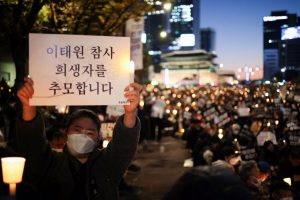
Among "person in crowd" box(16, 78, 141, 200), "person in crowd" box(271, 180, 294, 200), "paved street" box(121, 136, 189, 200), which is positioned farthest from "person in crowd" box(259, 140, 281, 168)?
"person in crowd" box(16, 78, 141, 200)

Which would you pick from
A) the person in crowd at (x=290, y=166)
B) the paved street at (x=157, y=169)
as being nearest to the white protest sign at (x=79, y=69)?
the person in crowd at (x=290, y=166)

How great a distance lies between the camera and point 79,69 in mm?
4152

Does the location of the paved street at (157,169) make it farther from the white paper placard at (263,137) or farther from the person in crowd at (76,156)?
the person in crowd at (76,156)

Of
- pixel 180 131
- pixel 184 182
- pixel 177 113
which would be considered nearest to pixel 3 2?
pixel 184 182

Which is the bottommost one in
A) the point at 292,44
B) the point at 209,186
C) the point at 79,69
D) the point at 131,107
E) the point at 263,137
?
the point at 263,137

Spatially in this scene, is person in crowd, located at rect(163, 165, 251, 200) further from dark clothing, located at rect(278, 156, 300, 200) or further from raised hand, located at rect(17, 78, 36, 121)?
dark clothing, located at rect(278, 156, 300, 200)

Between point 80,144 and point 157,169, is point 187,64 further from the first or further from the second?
point 80,144

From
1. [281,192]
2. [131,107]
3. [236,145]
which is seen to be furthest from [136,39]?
[131,107]

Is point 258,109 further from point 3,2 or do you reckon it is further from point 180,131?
point 3,2

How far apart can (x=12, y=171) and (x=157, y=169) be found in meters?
12.6

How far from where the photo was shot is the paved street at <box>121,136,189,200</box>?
1194 centimetres

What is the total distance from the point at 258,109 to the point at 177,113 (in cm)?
1304

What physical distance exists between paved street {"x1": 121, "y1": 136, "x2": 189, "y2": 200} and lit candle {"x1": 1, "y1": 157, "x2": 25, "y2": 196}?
319 inches

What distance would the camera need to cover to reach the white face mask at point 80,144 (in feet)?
11.0
